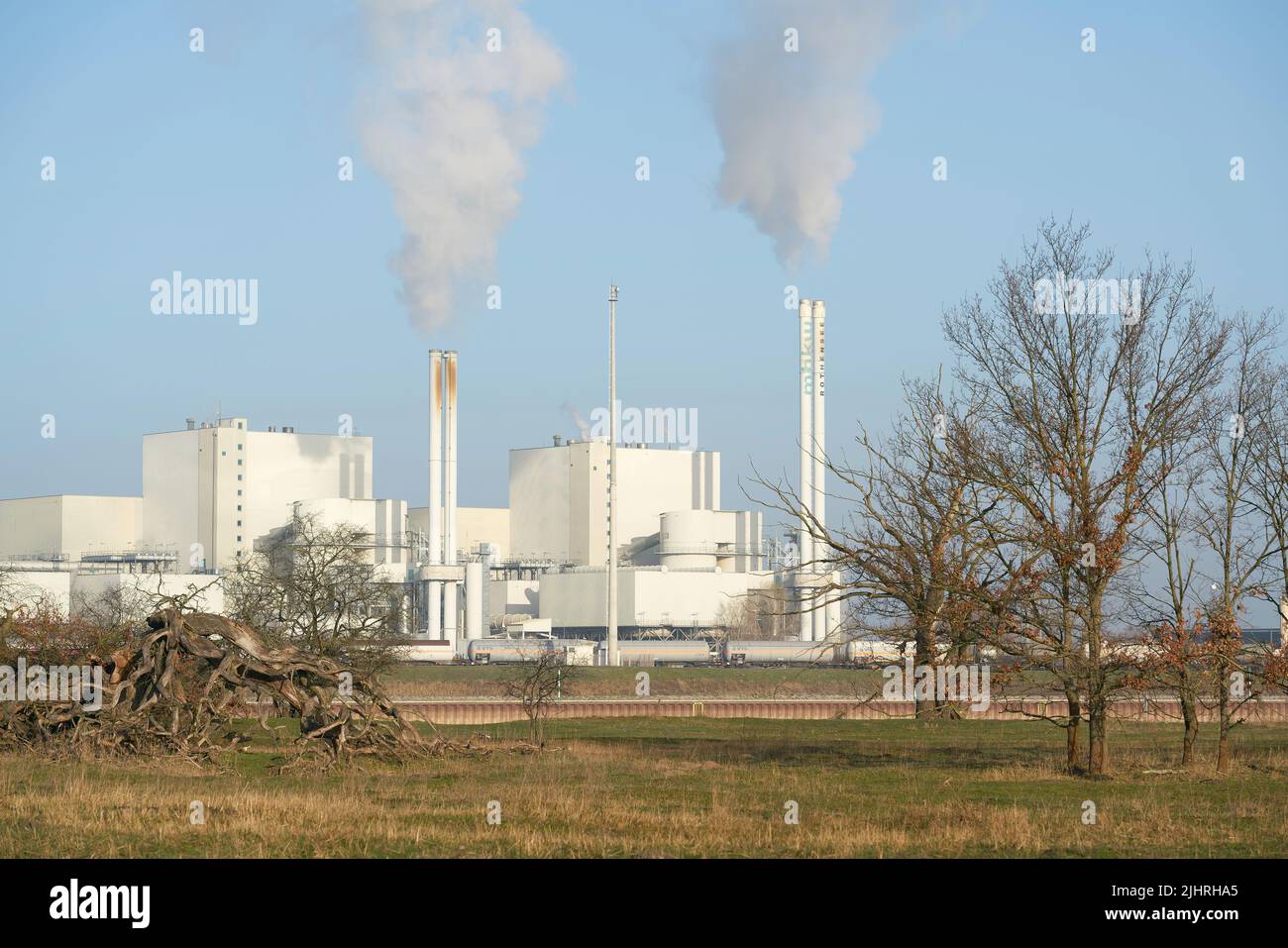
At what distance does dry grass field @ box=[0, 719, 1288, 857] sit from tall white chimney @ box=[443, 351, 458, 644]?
3253 inches

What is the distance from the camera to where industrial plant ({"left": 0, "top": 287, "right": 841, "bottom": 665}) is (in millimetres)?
117625

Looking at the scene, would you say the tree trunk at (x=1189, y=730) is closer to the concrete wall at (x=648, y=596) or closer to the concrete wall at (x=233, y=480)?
the concrete wall at (x=648, y=596)

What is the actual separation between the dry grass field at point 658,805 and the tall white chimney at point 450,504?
8264cm

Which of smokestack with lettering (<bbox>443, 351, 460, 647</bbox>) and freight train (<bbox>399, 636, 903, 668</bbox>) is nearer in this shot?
freight train (<bbox>399, 636, 903, 668</bbox>)

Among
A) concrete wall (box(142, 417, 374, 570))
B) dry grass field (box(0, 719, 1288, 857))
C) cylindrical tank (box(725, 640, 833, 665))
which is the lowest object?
cylindrical tank (box(725, 640, 833, 665))

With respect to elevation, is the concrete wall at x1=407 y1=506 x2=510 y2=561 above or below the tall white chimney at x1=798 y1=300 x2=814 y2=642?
below

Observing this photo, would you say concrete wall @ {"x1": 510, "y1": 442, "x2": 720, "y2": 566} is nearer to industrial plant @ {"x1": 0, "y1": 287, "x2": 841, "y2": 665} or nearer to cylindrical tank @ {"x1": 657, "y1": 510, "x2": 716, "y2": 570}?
industrial plant @ {"x1": 0, "y1": 287, "x2": 841, "y2": 665}

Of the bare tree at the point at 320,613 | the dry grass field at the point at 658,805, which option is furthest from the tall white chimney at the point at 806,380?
the dry grass field at the point at 658,805

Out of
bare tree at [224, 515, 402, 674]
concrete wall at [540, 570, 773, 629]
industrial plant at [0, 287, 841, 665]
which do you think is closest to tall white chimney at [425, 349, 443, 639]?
industrial plant at [0, 287, 841, 665]

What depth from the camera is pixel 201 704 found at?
27.1 m

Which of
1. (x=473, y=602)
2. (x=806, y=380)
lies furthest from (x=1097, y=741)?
(x=473, y=602)
